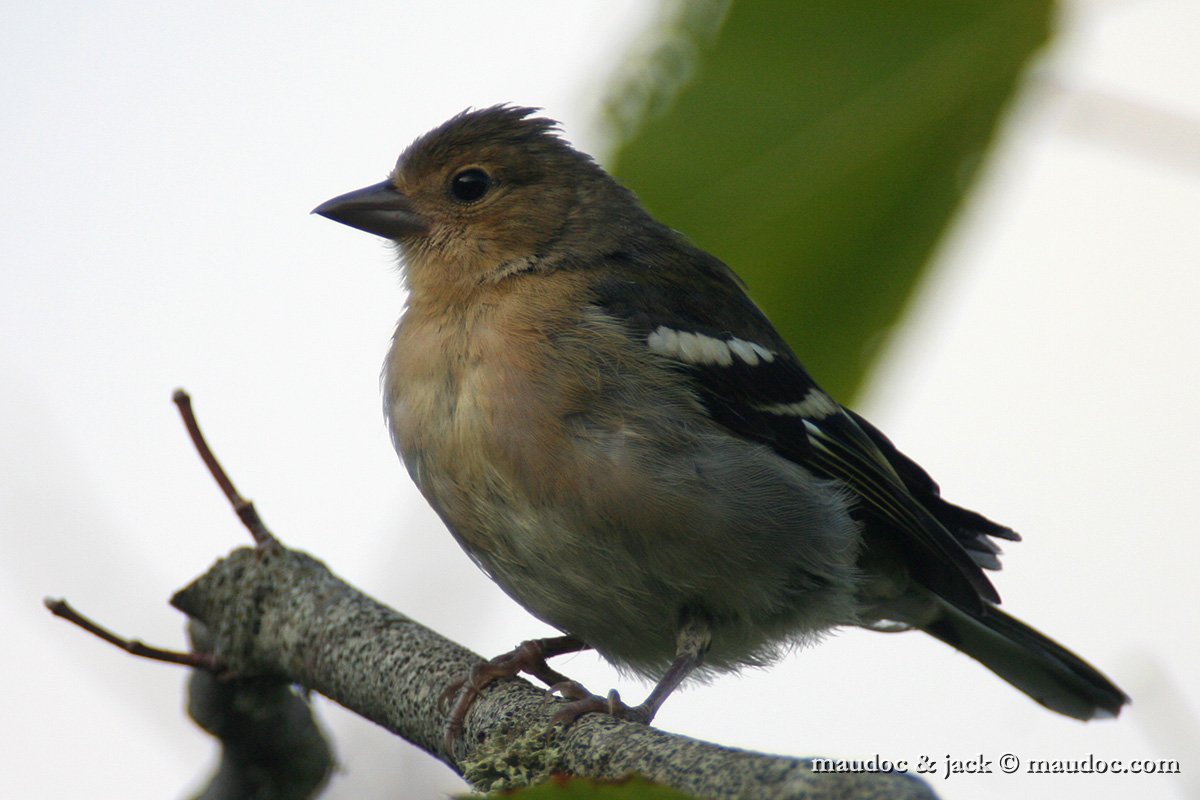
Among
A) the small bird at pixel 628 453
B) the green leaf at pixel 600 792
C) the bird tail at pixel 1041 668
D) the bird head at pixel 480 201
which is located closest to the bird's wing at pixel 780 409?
the small bird at pixel 628 453

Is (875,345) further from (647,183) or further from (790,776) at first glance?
(790,776)

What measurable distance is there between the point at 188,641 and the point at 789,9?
3.01 meters

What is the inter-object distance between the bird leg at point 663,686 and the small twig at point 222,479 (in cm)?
113

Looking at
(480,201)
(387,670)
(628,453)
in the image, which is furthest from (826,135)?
(480,201)

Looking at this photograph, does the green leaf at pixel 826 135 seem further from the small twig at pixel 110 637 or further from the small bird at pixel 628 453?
the small twig at pixel 110 637

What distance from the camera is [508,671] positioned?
Answer: 11.3ft

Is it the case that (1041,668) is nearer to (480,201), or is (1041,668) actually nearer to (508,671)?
(508,671)

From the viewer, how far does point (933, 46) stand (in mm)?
2145

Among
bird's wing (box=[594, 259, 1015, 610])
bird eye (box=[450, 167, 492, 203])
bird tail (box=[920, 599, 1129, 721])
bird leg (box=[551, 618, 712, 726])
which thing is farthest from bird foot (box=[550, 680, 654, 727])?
bird eye (box=[450, 167, 492, 203])

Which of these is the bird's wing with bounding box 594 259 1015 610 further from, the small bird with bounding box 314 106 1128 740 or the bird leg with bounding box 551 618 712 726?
the bird leg with bounding box 551 618 712 726

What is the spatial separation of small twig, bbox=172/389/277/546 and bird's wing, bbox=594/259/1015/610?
1.42 meters

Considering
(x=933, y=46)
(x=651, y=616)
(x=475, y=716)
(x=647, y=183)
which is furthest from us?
(x=651, y=616)

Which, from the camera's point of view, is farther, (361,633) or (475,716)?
(361,633)

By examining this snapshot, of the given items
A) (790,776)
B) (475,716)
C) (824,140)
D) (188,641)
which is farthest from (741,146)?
(188,641)
